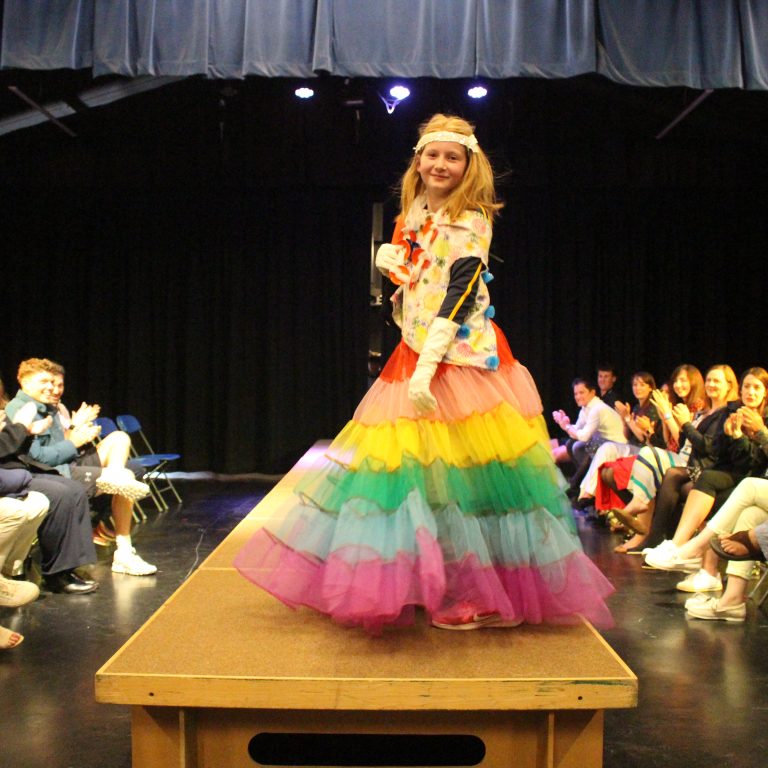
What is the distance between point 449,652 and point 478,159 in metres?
1.18

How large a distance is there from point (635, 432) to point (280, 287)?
3838mm

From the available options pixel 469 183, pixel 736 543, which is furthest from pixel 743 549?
pixel 469 183

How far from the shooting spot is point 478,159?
220 centimetres

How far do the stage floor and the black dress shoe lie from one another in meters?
0.07

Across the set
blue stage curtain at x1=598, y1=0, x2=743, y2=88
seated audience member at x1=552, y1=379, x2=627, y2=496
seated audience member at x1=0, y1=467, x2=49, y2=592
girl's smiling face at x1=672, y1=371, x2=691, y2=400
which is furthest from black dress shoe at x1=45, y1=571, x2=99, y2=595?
blue stage curtain at x1=598, y1=0, x2=743, y2=88

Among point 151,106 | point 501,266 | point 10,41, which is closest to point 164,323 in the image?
point 151,106

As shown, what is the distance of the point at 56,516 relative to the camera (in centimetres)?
398

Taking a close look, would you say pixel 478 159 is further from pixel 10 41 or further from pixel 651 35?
pixel 10 41

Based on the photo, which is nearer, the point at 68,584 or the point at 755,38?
the point at 68,584

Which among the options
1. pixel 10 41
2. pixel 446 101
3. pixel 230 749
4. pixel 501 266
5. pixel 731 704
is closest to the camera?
pixel 230 749

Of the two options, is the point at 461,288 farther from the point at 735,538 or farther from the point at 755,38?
the point at 755,38

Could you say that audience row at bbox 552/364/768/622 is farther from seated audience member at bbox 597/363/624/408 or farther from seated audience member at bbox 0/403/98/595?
seated audience member at bbox 0/403/98/595

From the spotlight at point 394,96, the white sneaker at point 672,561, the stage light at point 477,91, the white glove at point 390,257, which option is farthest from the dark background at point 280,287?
the white glove at point 390,257

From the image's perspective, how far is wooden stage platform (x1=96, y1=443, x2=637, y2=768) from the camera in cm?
184
